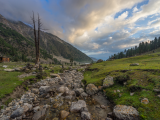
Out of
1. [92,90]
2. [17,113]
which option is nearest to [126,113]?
[92,90]

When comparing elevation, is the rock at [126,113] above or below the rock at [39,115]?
above

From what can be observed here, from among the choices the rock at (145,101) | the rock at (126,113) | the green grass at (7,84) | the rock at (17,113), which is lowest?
the rock at (17,113)

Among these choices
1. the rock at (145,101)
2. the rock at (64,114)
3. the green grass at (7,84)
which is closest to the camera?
the rock at (145,101)

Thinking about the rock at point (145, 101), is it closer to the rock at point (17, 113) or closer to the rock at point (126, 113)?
the rock at point (126, 113)

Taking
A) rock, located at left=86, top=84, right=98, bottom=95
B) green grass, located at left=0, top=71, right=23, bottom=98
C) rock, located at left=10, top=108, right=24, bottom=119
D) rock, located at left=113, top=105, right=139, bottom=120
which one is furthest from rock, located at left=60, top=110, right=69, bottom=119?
green grass, located at left=0, top=71, right=23, bottom=98

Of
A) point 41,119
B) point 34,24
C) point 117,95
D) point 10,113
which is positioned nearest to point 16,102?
point 10,113

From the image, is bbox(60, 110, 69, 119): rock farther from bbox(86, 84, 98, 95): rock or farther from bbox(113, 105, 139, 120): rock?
bbox(86, 84, 98, 95): rock

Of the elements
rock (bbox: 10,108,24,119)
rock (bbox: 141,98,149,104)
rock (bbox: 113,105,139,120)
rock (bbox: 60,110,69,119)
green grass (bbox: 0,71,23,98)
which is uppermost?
green grass (bbox: 0,71,23,98)

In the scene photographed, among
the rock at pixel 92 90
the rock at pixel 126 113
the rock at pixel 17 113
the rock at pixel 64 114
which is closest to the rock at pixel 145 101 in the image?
the rock at pixel 126 113

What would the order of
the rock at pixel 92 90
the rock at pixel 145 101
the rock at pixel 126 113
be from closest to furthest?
the rock at pixel 126 113
the rock at pixel 145 101
the rock at pixel 92 90

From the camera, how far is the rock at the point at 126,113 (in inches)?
254

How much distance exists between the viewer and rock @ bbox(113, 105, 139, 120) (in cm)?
646

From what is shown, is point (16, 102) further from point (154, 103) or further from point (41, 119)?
point (154, 103)

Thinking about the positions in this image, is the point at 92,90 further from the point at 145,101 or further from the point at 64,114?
the point at 145,101
